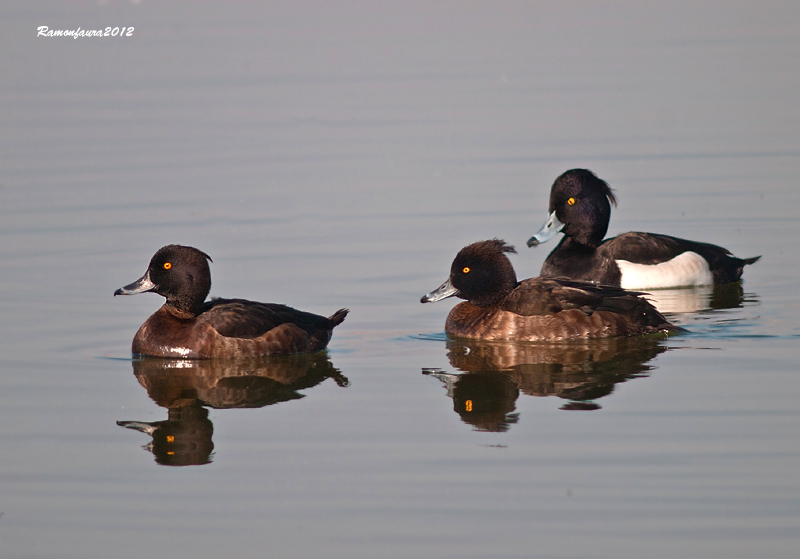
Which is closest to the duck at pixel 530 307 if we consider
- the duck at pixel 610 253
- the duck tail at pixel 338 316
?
the duck tail at pixel 338 316

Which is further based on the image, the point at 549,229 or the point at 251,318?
the point at 549,229

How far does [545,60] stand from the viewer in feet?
78.0

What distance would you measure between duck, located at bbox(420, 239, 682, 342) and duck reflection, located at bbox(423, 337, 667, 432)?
10 cm

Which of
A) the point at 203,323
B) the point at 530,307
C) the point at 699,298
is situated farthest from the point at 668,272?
the point at 203,323

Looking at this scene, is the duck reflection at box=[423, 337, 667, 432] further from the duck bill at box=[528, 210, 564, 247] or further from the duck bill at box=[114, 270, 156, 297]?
the duck bill at box=[528, 210, 564, 247]

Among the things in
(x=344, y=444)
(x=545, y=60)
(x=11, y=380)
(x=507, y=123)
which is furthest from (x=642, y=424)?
(x=545, y=60)

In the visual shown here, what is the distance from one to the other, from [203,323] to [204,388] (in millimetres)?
903

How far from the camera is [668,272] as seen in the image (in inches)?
518

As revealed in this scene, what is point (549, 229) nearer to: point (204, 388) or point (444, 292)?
point (444, 292)

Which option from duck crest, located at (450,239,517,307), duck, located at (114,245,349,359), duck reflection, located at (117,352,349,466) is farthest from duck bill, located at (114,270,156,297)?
duck crest, located at (450,239,517,307)

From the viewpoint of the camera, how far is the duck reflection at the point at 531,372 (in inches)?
344

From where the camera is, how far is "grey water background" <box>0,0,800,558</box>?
6789 millimetres

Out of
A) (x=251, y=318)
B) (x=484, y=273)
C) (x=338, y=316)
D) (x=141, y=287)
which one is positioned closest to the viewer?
(x=251, y=318)

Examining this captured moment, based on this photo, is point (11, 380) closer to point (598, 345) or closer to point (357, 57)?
point (598, 345)
